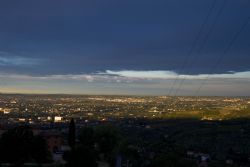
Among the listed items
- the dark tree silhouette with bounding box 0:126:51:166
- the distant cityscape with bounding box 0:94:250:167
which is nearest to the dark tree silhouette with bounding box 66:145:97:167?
the distant cityscape with bounding box 0:94:250:167

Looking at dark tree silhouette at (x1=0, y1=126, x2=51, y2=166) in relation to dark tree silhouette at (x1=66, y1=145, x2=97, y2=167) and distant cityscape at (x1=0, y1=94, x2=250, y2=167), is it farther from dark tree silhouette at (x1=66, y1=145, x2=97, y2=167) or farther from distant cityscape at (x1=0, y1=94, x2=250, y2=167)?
dark tree silhouette at (x1=66, y1=145, x2=97, y2=167)

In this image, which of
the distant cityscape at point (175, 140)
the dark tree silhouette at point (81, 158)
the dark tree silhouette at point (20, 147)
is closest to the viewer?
the dark tree silhouette at point (81, 158)

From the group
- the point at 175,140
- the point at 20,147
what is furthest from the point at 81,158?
the point at 175,140

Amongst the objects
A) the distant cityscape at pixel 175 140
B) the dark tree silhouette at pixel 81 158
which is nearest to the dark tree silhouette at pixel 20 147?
the distant cityscape at pixel 175 140

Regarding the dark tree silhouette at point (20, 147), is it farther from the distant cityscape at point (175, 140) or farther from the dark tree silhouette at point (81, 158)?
the dark tree silhouette at point (81, 158)

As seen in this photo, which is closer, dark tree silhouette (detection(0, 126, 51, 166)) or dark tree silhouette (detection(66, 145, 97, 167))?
dark tree silhouette (detection(66, 145, 97, 167))

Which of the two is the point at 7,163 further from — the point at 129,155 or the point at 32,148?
the point at 129,155

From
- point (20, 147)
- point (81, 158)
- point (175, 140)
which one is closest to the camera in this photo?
point (81, 158)

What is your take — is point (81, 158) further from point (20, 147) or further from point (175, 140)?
point (175, 140)

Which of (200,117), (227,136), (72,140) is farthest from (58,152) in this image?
(200,117)

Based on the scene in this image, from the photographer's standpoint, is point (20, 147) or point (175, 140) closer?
point (20, 147)
